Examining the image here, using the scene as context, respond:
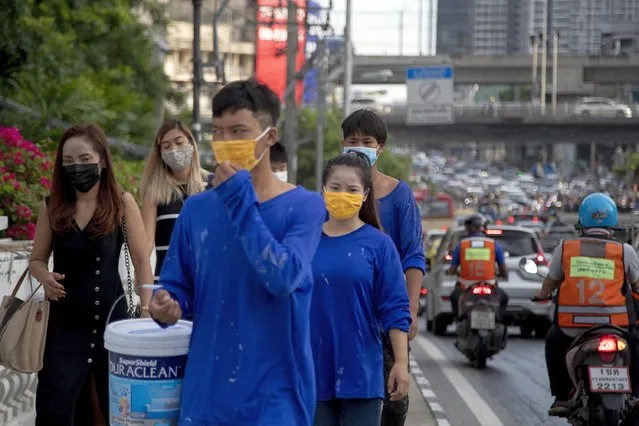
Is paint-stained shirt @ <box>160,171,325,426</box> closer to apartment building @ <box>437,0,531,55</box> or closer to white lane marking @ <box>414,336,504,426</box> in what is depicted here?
white lane marking @ <box>414,336,504,426</box>

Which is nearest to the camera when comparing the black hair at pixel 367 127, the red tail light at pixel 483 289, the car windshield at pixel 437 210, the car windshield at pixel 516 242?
the black hair at pixel 367 127

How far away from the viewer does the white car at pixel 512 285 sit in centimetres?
2192

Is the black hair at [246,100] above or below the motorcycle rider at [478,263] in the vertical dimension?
above

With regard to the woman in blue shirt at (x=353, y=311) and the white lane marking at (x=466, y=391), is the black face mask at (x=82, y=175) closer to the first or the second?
the woman in blue shirt at (x=353, y=311)

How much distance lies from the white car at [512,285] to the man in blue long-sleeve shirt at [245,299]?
16.4m

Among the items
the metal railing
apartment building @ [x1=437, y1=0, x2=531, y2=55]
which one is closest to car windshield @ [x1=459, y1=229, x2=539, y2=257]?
the metal railing

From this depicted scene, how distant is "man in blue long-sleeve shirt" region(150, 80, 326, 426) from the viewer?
4.76 metres

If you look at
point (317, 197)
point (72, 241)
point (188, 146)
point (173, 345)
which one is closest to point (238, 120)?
point (317, 197)

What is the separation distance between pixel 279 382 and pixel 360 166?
1936mm

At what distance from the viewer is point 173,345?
16.0 ft

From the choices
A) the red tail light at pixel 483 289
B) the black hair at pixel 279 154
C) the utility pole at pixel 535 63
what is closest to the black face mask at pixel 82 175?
the black hair at pixel 279 154

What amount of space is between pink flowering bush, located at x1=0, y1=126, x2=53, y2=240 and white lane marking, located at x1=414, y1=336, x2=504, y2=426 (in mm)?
4297

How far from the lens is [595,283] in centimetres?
951

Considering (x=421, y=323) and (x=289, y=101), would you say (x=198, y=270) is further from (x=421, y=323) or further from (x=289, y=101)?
(x=289, y=101)
